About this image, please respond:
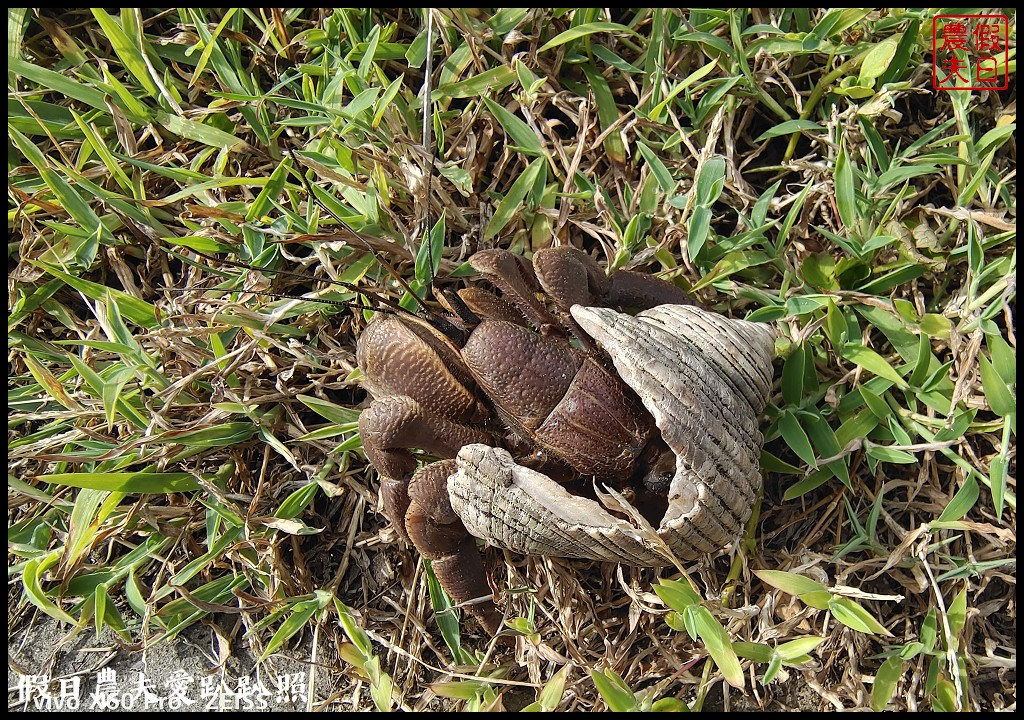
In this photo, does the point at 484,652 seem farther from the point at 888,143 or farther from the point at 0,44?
the point at 0,44

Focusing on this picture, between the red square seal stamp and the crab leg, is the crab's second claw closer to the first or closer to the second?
the crab leg

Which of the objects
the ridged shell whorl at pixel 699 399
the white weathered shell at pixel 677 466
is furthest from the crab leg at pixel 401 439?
the ridged shell whorl at pixel 699 399

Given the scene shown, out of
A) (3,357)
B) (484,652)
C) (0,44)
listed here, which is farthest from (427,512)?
(0,44)

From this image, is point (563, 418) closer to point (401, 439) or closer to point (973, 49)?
point (401, 439)

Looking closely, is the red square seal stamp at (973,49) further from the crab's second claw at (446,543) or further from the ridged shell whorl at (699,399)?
the crab's second claw at (446,543)

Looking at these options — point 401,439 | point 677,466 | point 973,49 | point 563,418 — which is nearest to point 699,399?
point 677,466

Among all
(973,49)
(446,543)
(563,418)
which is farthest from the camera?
(973,49)

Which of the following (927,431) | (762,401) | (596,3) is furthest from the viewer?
(596,3)
